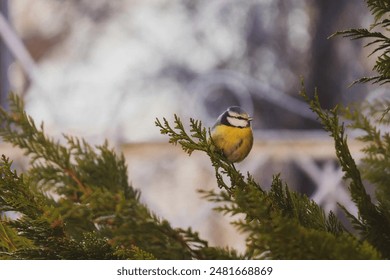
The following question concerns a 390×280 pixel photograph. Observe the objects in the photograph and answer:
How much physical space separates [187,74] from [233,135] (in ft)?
4.27

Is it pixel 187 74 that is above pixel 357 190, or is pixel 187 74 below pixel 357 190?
above

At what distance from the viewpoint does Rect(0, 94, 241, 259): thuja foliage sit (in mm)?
176

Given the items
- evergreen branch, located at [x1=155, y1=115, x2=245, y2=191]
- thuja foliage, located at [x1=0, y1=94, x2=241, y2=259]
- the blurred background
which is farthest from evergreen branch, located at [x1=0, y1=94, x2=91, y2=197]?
the blurred background

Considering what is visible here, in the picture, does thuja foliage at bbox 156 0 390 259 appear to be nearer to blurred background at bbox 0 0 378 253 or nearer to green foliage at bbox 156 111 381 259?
green foliage at bbox 156 111 381 259

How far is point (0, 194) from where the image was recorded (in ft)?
0.68

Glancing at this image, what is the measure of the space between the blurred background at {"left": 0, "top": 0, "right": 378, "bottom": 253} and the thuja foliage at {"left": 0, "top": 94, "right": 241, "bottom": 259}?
1.01 metres

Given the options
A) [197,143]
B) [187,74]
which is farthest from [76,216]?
[187,74]

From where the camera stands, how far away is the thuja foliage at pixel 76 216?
6.9 inches

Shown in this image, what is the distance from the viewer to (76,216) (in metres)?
0.20

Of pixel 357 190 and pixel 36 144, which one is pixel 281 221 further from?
pixel 36 144

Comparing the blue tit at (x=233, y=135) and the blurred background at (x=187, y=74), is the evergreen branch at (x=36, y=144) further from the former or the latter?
the blurred background at (x=187, y=74)
